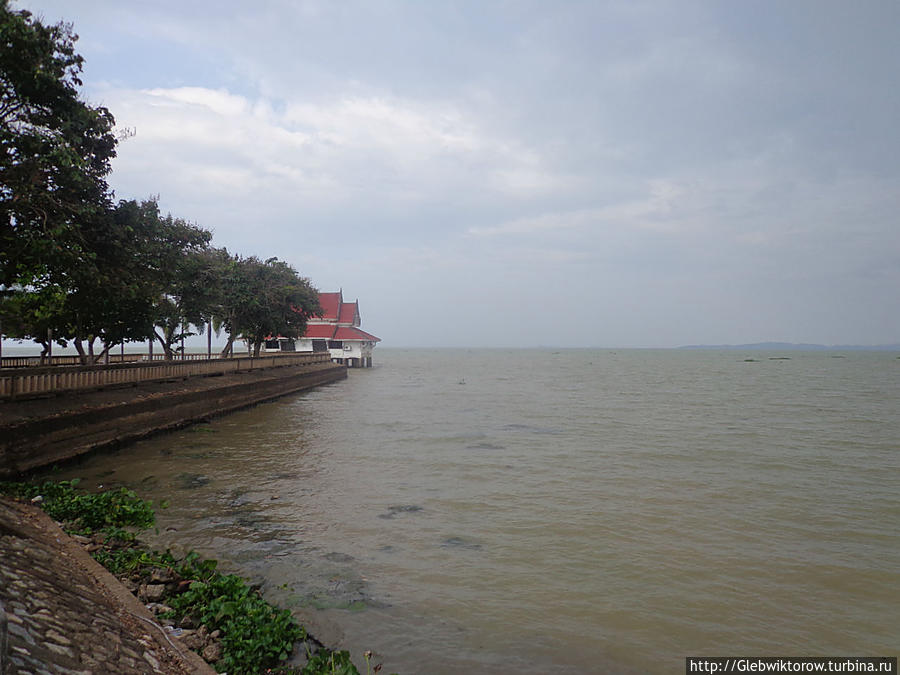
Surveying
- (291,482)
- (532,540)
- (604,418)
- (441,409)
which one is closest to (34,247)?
(291,482)

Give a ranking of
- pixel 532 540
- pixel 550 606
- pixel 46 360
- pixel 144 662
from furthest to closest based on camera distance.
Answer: pixel 46 360
pixel 532 540
pixel 550 606
pixel 144 662

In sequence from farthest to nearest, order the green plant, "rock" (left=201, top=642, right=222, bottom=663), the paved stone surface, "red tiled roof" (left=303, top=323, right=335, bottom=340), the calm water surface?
1. "red tiled roof" (left=303, top=323, right=335, bottom=340)
2. the calm water surface
3. "rock" (left=201, top=642, right=222, bottom=663)
4. the green plant
5. the paved stone surface

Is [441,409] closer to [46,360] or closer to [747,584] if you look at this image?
[46,360]

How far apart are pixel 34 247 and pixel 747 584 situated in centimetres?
1422

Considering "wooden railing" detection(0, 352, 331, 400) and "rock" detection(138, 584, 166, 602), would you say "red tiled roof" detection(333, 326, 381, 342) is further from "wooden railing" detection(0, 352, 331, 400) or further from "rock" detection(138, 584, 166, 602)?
"rock" detection(138, 584, 166, 602)

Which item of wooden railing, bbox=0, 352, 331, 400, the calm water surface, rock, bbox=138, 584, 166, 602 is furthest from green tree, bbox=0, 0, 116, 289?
rock, bbox=138, 584, 166, 602

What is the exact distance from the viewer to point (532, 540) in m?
8.05

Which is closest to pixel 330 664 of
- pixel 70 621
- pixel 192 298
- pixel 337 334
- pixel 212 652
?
pixel 212 652

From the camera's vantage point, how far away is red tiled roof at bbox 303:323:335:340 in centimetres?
5388

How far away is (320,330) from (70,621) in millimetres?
51915

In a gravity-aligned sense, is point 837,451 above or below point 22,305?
below

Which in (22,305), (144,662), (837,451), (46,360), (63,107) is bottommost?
(837,451)

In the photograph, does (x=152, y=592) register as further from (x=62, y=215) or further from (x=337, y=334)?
(x=337, y=334)

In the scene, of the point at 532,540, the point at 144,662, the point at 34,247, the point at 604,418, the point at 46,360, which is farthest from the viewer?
the point at 604,418
